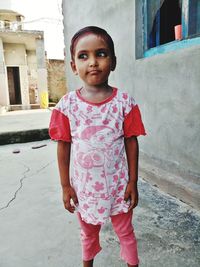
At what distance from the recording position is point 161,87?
2357mm

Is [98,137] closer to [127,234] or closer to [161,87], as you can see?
[127,234]

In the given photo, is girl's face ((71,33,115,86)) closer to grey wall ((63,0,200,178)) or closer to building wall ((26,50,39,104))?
grey wall ((63,0,200,178))

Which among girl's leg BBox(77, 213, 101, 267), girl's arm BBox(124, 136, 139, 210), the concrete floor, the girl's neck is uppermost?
the girl's neck

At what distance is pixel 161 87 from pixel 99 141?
59.5 inches

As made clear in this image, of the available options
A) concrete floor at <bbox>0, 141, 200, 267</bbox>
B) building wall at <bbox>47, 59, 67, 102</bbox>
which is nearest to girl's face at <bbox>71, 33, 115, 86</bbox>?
concrete floor at <bbox>0, 141, 200, 267</bbox>

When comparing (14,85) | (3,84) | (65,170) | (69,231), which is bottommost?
Result: (69,231)

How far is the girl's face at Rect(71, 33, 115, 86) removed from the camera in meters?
1.02

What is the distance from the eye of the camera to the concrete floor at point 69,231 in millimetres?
1476

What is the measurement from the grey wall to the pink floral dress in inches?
43.8

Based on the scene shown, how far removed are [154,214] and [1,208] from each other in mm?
1414

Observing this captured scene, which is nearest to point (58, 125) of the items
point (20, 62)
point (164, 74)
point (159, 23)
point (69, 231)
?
point (69, 231)

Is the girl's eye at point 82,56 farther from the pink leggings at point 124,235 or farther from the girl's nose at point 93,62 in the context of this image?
the pink leggings at point 124,235

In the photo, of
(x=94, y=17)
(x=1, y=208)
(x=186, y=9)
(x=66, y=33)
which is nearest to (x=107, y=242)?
(x=1, y=208)

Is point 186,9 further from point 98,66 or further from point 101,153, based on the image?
point 101,153
